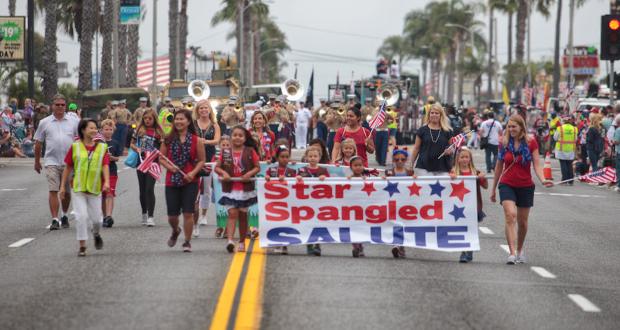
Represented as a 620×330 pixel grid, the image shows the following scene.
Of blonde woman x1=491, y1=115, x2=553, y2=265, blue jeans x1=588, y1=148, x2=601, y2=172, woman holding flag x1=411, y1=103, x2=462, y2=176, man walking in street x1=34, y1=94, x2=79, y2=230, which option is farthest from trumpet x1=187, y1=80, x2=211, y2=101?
blonde woman x1=491, y1=115, x2=553, y2=265

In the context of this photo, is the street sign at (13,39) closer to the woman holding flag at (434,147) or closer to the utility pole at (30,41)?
the utility pole at (30,41)

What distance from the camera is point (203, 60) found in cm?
11625

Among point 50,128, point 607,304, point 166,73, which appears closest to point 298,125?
point 50,128

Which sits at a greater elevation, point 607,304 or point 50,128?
point 50,128

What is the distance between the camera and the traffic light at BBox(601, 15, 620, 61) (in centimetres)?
2630

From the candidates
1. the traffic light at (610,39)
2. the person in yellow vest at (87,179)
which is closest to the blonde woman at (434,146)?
the person in yellow vest at (87,179)

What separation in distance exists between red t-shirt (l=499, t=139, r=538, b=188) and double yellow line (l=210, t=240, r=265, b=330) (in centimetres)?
280

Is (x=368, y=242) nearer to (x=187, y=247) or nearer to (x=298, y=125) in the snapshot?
(x=187, y=247)

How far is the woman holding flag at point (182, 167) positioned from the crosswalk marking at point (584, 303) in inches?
177

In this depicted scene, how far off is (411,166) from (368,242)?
1707 millimetres

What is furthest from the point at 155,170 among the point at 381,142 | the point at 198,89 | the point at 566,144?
the point at 198,89

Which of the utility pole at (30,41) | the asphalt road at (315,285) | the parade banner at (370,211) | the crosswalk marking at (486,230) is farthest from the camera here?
the utility pole at (30,41)

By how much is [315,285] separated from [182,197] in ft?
9.65

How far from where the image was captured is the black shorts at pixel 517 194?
15.1 metres
